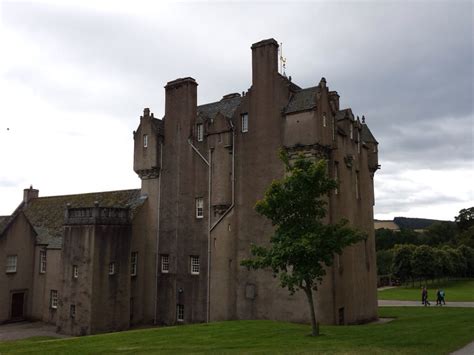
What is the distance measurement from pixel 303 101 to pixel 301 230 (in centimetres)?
1374

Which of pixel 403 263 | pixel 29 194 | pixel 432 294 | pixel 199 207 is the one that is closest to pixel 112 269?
pixel 199 207

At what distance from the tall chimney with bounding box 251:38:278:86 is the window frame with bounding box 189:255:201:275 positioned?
15.4m

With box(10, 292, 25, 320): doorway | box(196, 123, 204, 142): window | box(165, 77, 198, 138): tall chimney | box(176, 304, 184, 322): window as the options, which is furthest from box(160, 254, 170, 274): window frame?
box(10, 292, 25, 320): doorway

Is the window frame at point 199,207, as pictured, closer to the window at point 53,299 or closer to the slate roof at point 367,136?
the window at point 53,299

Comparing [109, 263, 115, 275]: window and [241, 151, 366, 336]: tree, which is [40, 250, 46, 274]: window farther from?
[241, 151, 366, 336]: tree

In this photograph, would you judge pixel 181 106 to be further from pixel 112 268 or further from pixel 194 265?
pixel 112 268

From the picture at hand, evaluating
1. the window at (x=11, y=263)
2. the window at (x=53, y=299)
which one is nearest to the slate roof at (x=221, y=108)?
the window at (x=53, y=299)

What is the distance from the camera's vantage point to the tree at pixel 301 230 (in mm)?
20938

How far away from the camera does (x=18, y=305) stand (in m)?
42.0

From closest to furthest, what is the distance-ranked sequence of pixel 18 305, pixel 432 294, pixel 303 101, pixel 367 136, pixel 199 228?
pixel 303 101, pixel 199 228, pixel 18 305, pixel 367 136, pixel 432 294

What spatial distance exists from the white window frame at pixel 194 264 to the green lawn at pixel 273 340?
8.39 metres

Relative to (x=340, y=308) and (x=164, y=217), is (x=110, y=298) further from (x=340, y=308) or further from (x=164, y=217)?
(x=340, y=308)

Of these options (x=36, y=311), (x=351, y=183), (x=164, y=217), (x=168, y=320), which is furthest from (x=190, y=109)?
(x=36, y=311)

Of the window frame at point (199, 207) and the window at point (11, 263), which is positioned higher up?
the window frame at point (199, 207)
